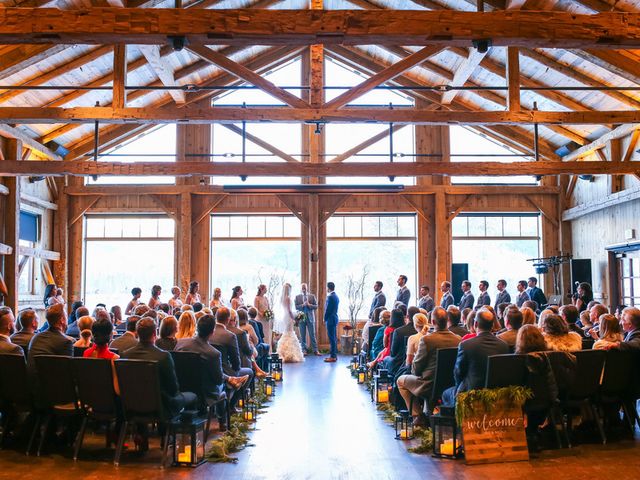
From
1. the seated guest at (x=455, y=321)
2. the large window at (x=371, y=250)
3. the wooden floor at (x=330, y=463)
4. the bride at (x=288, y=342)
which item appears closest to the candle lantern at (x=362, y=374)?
the seated guest at (x=455, y=321)

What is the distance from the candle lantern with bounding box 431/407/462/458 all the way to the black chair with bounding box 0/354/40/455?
321 cm

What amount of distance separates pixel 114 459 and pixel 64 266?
1042 cm

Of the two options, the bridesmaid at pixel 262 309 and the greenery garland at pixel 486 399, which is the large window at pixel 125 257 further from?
the greenery garland at pixel 486 399

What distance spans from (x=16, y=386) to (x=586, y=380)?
4.65 meters

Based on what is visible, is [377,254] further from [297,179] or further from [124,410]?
[124,410]

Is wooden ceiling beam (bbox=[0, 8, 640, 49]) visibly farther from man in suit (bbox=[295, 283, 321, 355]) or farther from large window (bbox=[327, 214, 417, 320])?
large window (bbox=[327, 214, 417, 320])

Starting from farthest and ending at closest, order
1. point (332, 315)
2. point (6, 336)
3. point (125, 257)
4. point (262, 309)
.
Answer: point (125, 257) < point (332, 315) < point (262, 309) < point (6, 336)

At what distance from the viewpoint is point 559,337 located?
17.9ft

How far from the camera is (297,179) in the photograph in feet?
48.4

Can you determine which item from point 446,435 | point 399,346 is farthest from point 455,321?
point 446,435

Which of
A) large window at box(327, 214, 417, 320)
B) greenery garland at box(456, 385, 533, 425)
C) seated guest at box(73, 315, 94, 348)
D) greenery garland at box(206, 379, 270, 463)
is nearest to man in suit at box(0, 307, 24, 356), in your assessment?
seated guest at box(73, 315, 94, 348)

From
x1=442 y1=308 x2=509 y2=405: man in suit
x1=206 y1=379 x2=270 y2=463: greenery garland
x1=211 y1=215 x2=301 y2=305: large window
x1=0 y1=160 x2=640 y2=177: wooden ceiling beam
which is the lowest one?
x1=206 y1=379 x2=270 y2=463: greenery garland

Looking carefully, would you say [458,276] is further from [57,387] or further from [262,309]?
[57,387]

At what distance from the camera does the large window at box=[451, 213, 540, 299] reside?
14.9 metres
